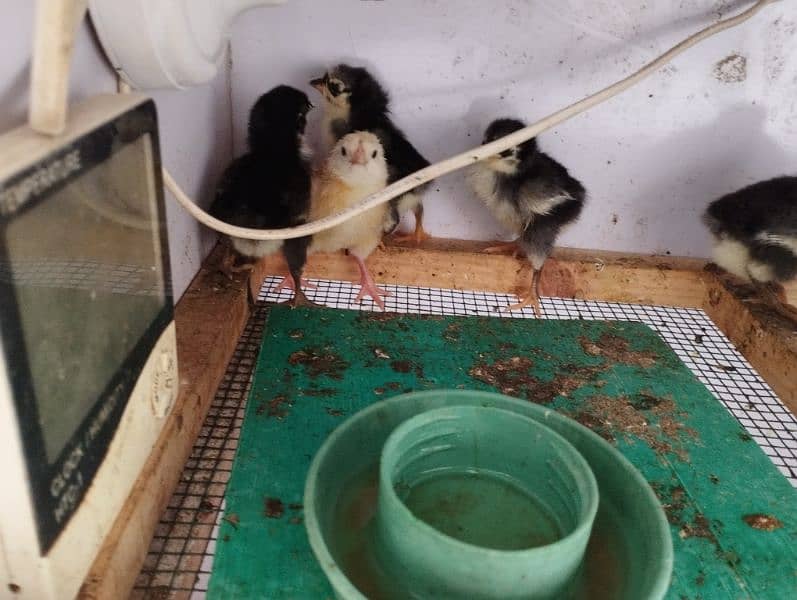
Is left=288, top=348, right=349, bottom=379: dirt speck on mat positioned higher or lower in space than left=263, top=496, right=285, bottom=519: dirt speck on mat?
lower

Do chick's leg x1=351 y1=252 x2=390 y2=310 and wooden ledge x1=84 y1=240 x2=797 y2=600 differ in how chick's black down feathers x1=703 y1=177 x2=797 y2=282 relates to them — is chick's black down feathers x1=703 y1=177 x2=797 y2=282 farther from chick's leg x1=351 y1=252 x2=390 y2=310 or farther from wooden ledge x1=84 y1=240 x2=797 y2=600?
chick's leg x1=351 y1=252 x2=390 y2=310

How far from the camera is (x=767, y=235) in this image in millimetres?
1164

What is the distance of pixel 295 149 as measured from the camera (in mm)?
1173

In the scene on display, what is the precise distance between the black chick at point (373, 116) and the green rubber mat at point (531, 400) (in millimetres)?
294

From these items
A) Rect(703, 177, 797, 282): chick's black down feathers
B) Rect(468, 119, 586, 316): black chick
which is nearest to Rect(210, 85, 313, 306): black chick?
Rect(468, 119, 586, 316): black chick

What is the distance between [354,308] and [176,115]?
41 centimetres

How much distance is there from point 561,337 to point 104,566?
2.32 feet

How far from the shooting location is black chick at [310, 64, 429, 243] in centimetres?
117

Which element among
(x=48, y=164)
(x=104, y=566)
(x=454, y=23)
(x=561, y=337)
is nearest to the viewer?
(x=48, y=164)

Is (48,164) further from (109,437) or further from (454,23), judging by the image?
(454,23)

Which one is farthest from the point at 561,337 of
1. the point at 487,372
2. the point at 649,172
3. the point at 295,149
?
the point at 295,149

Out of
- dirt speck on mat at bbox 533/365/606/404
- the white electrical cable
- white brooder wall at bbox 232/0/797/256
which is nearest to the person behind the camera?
the white electrical cable

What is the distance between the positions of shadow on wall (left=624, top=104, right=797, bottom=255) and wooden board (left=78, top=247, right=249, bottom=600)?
79cm

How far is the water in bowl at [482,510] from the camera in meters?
0.59
